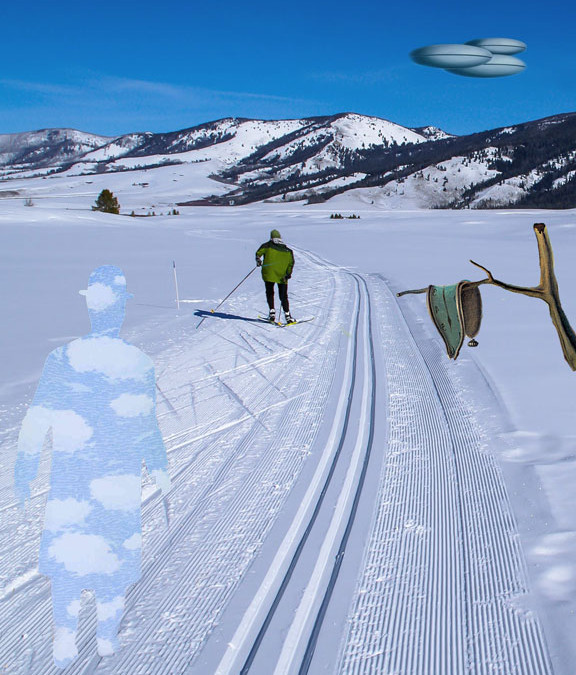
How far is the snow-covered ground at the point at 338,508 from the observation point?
8.14ft

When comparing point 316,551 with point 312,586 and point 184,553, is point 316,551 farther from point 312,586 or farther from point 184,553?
point 184,553

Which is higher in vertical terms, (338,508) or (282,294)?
(282,294)

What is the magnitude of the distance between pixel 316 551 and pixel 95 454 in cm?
157

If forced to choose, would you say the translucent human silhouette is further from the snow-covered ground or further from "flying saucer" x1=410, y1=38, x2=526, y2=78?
"flying saucer" x1=410, y1=38, x2=526, y2=78

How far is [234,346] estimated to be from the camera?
789 centimetres

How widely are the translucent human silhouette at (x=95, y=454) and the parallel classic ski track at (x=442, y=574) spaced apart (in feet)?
3.77

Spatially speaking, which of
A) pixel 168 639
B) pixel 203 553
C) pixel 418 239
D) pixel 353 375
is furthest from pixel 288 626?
pixel 418 239

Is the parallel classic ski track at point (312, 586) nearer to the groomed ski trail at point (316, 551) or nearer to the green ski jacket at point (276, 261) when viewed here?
the groomed ski trail at point (316, 551)

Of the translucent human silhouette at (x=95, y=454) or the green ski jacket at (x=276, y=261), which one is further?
the green ski jacket at (x=276, y=261)

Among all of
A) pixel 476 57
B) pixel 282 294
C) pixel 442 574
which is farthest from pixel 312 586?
pixel 282 294

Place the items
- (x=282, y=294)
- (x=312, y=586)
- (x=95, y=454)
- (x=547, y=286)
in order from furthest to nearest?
1. (x=282, y=294)
2. (x=312, y=586)
3. (x=95, y=454)
4. (x=547, y=286)

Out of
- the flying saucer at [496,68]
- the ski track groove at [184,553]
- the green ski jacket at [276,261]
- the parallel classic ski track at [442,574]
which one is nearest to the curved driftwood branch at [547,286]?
the parallel classic ski track at [442,574]

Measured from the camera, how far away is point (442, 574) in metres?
2.90

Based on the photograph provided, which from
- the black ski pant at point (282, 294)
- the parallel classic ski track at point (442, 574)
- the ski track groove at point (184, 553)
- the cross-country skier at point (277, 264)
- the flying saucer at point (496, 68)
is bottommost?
the parallel classic ski track at point (442, 574)
